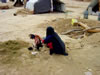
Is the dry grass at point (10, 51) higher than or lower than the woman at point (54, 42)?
lower

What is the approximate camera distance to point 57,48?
188 inches

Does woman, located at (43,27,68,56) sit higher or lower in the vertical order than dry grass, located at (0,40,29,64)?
higher

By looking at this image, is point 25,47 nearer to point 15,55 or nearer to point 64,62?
point 15,55

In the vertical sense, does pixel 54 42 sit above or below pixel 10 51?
above

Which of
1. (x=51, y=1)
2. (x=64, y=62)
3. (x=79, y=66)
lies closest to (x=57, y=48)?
(x=64, y=62)

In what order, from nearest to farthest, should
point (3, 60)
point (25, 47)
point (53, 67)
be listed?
1. point (53, 67)
2. point (3, 60)
3. point (25, 47)

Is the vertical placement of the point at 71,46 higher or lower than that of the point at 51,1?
lower

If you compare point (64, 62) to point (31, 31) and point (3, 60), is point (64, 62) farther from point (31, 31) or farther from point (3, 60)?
point (31, 31)

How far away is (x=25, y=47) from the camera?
5484mm

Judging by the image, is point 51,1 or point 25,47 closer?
point 25,47

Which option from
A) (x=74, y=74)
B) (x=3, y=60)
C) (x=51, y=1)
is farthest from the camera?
(x=51, y=1)

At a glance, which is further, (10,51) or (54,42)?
(10,51)

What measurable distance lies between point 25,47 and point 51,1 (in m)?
9.73

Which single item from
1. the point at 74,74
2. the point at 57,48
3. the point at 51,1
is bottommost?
the point at 74,74
